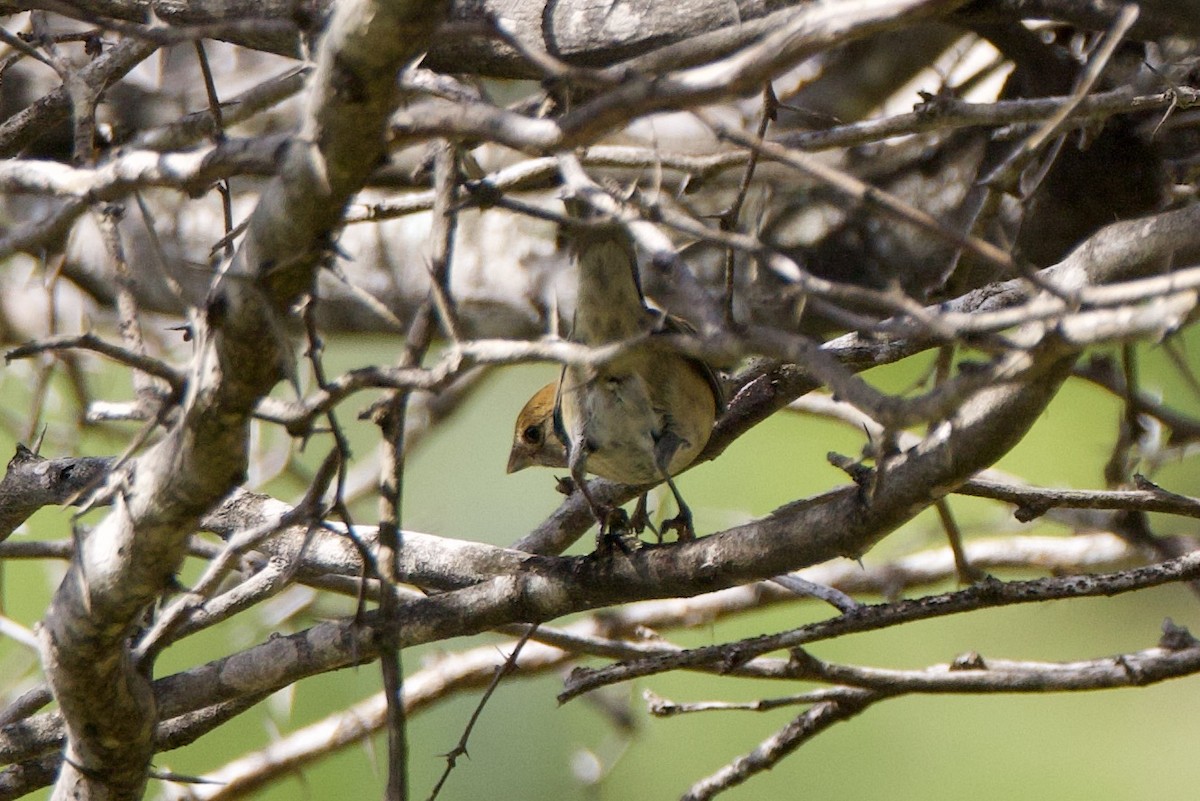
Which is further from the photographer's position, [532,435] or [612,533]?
[532,435]

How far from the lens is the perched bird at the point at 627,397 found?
2646 mm

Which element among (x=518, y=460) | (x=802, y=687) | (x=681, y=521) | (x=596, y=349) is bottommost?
(x=596, y=349)

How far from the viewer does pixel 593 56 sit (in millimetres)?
2721

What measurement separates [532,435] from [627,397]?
52 centimetres

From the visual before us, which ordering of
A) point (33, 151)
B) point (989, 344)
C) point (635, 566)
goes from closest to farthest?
point (989, 344), point (635, 566), point (33, 151)

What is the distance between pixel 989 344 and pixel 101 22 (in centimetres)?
113

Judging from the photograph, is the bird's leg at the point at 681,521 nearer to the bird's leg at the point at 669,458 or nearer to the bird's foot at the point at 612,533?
the bird's leg at the point at 669,458

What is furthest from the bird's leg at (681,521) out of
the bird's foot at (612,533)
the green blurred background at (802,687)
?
the green blurred background at (802,687)

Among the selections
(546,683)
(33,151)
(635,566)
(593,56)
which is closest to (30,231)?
(635,566)

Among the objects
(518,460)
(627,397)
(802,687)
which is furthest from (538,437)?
(802,687)

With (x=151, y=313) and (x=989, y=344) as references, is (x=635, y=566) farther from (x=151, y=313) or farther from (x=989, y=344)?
(x=151, y=313)

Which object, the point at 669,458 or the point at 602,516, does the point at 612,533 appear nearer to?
the point at 602,516

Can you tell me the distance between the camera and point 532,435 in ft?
11.1

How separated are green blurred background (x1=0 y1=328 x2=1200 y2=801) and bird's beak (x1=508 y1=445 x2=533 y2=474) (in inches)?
76.1
